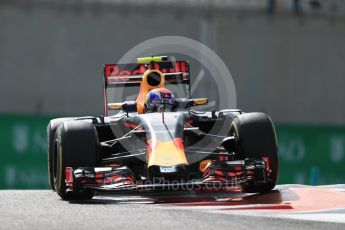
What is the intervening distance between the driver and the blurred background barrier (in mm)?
7545

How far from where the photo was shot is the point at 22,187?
2105cm

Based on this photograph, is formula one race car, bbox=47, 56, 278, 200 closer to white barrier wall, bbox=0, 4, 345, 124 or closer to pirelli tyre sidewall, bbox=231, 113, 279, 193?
pirelli tyre sidewall, bbox=231, 113, 279, 193

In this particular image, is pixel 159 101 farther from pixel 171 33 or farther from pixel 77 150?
pixel 171 33


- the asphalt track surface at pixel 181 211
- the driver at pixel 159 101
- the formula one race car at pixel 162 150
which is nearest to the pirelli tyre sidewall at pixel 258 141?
the formula one race car at pixel 162 150

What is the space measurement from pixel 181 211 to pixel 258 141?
2.18 m

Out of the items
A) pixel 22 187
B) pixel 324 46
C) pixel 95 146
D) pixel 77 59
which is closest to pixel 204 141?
pixel 95 146

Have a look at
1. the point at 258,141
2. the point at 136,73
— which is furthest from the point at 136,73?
the point at 258,141

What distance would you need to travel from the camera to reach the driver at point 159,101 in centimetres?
1203

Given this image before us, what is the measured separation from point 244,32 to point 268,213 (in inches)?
996

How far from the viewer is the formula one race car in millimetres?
10539

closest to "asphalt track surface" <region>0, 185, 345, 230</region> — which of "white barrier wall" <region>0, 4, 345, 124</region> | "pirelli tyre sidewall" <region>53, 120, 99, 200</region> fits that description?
"pirelli tyre sidewall" <region>53, 120, 99, 200</region>

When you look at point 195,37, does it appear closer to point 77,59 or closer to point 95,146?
point 77,59

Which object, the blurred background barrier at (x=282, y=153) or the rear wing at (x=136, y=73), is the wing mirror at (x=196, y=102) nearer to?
the rear wing at (x=136, y=73)

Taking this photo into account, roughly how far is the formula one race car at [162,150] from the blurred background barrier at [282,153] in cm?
757
